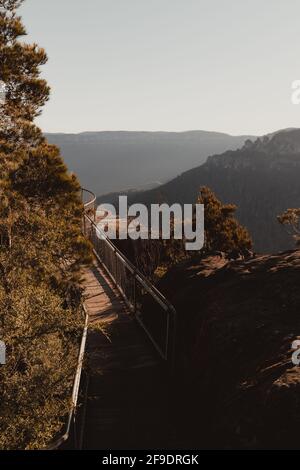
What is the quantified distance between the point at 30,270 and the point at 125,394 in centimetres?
298

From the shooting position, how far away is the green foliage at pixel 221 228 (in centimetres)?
2514

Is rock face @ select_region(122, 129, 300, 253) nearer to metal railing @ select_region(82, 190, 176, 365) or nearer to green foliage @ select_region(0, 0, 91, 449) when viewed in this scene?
metal railing @ select_region(82, 190, 176, 365)

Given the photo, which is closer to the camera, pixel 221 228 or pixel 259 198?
pixel 221 228

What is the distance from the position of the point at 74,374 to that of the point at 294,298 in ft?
12.9

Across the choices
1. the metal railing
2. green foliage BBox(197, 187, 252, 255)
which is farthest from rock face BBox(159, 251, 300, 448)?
green foliage BBox(197, 187, 252, 255)

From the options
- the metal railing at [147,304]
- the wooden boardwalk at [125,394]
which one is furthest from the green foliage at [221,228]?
the wooden boardwalk at [125,394]

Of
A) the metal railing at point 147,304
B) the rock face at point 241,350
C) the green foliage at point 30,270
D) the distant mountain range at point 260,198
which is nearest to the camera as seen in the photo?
the rock face at point 241,350

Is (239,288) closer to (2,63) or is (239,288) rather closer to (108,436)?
(108,436)

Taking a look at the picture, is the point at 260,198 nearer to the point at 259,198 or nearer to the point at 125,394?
the point at 259,198

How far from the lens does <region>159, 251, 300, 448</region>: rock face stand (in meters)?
5.43

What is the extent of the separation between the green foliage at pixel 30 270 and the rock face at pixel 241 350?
216 cm

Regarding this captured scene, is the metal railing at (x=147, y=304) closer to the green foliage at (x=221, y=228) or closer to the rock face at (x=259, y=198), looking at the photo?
the green foliage at (x=221, y=228)

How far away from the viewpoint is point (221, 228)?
26.5 meters

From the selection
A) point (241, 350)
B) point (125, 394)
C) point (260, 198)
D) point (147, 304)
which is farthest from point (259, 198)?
point (241, 350)
